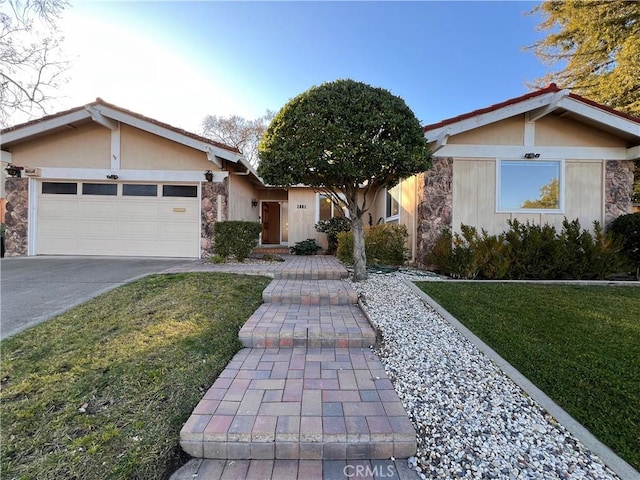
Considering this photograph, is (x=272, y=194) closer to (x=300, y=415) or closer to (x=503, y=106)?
(x=503, y=106)

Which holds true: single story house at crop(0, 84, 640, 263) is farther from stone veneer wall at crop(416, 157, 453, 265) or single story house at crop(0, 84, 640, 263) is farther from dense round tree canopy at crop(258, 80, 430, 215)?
dense round tree canopy at crop(258, 80, 430, 215)

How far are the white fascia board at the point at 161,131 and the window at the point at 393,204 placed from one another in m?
5.58

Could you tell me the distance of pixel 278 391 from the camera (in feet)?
7.97

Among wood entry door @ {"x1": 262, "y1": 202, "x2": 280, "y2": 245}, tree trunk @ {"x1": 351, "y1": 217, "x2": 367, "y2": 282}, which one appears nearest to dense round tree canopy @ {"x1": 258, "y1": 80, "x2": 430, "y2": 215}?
tree trunk @ {"x1": 351, "y1": 217, "x2": 367, "y2": 282}

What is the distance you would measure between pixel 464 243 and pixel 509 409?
5.74 metres

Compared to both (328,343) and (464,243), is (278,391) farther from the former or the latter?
(464,243)

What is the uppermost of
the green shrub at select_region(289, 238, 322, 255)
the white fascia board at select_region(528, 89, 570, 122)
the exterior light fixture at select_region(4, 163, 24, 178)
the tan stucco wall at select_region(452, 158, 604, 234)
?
the white fascia board at select_region(528, 89, 570, 122)

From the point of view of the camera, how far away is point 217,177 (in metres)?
8.85

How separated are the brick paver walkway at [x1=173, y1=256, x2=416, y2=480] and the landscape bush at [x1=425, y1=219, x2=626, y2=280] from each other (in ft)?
13.3

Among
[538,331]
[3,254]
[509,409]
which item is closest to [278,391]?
[509,409]

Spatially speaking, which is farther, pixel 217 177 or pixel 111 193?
pixel 111 193

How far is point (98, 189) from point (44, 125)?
6.82ft

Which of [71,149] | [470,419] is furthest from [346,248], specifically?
[71,149]

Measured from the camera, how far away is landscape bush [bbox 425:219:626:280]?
6375 mm
